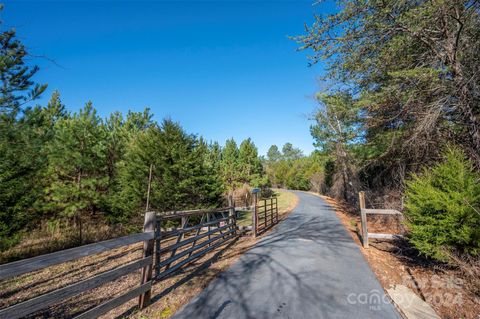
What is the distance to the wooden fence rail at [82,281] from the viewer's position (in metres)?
1.79

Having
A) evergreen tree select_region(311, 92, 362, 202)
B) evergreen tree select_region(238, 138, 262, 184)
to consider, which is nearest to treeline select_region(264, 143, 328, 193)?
evergreen tree select_region(238, 138, 262, 184)

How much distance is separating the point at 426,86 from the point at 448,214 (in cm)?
399

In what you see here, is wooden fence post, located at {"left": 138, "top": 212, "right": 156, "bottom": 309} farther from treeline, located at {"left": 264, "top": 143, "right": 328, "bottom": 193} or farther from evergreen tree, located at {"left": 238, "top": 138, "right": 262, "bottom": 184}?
treeline, located at {"left": 264, "top": 143, "right": 328, "bottom": 193}

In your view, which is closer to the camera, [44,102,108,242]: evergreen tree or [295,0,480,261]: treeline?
[295,0,480,261]: treeline

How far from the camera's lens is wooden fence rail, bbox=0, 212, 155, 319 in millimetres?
1785

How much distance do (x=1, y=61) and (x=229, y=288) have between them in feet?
25.1

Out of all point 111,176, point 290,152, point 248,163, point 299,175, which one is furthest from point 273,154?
point 111,176

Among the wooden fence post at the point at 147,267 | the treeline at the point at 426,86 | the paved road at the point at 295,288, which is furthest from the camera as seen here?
the treeline at the point at 426,86

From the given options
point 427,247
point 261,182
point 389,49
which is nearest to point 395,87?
point 389,49

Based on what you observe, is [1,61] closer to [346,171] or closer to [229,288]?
[229,288]

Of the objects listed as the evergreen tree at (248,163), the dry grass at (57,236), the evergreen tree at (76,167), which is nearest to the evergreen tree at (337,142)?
the evergreen tree at (248,163)

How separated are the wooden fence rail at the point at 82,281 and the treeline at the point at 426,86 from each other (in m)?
5.05

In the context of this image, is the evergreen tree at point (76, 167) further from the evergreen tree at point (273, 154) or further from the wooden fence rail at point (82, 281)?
the evergreen tree at point (273, 154)

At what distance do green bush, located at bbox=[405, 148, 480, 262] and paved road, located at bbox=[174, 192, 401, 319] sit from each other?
4.19 ft
